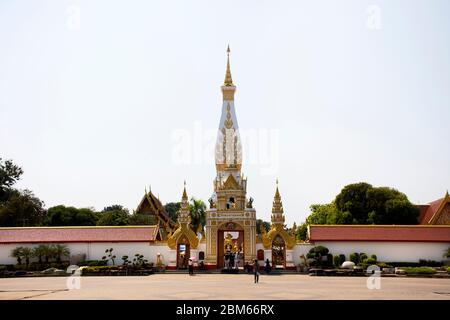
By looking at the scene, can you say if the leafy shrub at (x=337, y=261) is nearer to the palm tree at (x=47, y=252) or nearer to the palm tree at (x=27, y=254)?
the palm tree at (x=47, y=252)

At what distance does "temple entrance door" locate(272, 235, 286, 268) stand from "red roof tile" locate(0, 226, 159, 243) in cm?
817

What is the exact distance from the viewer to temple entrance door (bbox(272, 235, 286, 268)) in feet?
122

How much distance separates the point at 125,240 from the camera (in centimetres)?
3772

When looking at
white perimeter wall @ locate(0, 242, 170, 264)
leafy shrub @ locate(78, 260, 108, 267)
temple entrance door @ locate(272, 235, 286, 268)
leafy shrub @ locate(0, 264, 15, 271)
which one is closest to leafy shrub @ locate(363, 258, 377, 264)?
temple entrance door @ locate(272, 235, 286, 268)

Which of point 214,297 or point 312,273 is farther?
point 312,273

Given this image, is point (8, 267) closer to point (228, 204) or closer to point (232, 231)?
point (232, 231)

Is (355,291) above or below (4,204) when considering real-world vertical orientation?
below

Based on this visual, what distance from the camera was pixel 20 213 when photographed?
51.0m

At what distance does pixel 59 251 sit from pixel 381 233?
2137 cm

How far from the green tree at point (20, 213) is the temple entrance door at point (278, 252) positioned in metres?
25.4

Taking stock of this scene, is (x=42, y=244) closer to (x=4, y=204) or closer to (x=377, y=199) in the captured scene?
(x=4, y=204)

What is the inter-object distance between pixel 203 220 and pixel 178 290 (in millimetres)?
33422

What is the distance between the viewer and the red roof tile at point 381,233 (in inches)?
1441
